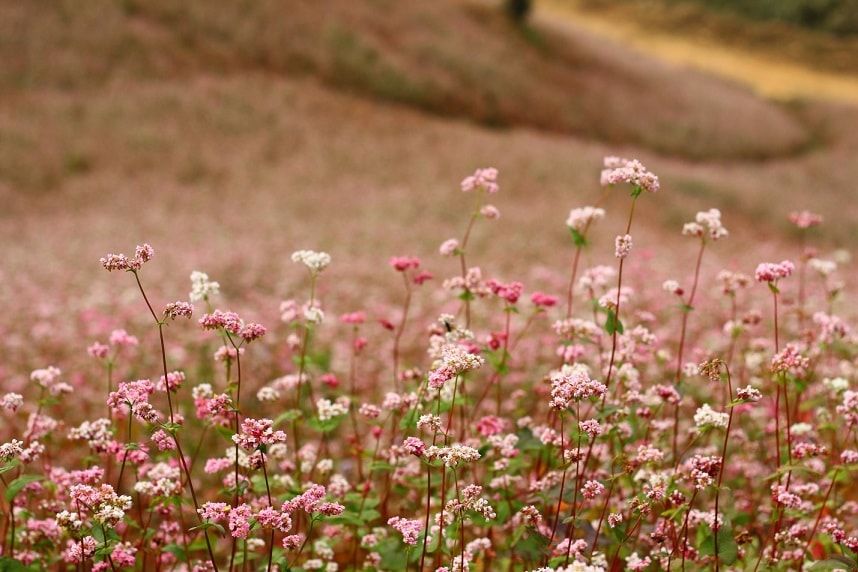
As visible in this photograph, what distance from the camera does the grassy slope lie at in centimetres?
1252

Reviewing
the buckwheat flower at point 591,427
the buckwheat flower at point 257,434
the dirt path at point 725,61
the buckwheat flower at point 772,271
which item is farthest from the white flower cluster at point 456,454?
the dirt path at point 725,61

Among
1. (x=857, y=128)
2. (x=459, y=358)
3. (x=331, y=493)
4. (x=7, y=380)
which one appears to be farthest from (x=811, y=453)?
(x=857, y=128)

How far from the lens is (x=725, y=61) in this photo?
48.9m

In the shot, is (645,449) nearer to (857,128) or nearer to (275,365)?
(275,365)

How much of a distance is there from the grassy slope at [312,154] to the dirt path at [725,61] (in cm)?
1574

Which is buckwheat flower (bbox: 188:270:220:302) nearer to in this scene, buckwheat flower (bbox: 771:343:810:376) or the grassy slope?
buckwheat flower (bbox: 771:343:810:376)

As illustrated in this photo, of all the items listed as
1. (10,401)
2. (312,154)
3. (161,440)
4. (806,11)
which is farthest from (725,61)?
(10,401)

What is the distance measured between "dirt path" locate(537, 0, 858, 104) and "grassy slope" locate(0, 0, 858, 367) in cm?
1574

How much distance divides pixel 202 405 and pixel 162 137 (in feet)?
52.9

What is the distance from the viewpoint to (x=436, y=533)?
328cm

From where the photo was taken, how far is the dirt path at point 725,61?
43531 millimetres

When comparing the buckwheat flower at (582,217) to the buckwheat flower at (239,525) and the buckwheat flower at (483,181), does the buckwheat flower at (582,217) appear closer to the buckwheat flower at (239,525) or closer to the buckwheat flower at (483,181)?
the buckwheat flower at (483,181)

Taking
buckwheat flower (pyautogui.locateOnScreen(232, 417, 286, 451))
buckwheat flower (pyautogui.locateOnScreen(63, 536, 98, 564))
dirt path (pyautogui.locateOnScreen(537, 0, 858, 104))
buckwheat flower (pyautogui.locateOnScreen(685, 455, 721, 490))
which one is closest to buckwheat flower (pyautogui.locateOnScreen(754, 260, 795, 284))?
buckwheat flower (pyautogui.locateOnScreen(685, 455, 721, 490))

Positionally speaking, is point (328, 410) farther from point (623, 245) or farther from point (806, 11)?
point (806, 11)
